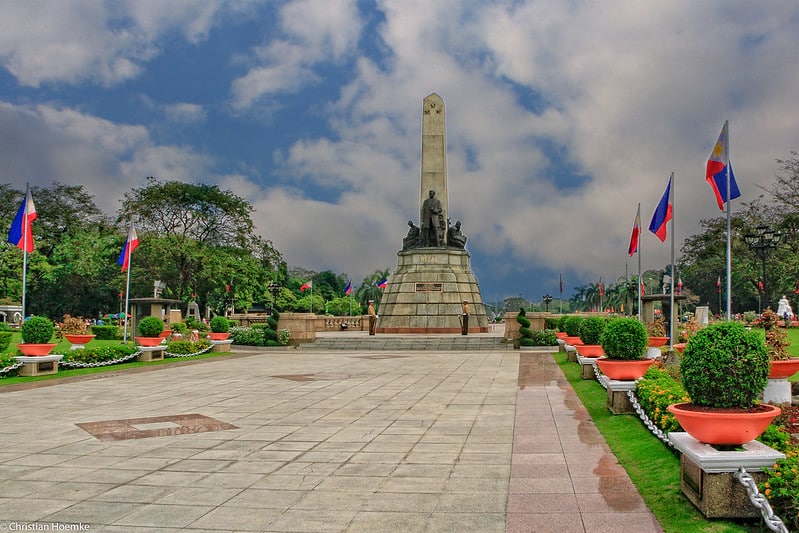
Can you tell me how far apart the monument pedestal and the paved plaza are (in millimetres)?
19260

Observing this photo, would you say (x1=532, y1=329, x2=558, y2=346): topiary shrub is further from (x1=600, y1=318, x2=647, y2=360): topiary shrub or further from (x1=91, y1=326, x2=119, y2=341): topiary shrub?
(x1=91, y1=326, x2=119, y2=341): topiary shrub

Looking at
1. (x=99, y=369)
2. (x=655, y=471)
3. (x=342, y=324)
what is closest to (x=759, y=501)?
(x=655, y=471)

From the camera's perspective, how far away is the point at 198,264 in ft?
140

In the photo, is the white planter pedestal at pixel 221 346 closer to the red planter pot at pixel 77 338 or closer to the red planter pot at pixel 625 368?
the red planter pot at pixel 77 338

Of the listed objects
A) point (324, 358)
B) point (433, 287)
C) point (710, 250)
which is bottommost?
point (324, 358)

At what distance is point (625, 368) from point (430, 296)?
78.0ft

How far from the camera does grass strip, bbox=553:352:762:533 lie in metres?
5.09

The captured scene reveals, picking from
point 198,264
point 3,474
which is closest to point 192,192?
point 198,264

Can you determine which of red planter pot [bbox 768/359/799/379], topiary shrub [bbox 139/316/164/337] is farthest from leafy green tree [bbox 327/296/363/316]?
red planter pot [bbox 768/359/799/379]

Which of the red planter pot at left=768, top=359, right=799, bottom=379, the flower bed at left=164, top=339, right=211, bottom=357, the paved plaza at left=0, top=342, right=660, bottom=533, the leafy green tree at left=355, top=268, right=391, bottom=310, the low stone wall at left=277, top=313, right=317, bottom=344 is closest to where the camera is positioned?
the paved plaza at left=0, top=342, right=660, bottom=533

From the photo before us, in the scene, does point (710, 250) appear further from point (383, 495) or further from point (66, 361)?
point (383, 495)

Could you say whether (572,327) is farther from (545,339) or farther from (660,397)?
(660,397)

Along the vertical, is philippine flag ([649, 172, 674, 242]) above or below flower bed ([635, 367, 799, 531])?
above

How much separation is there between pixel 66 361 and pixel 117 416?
8.99 metres
